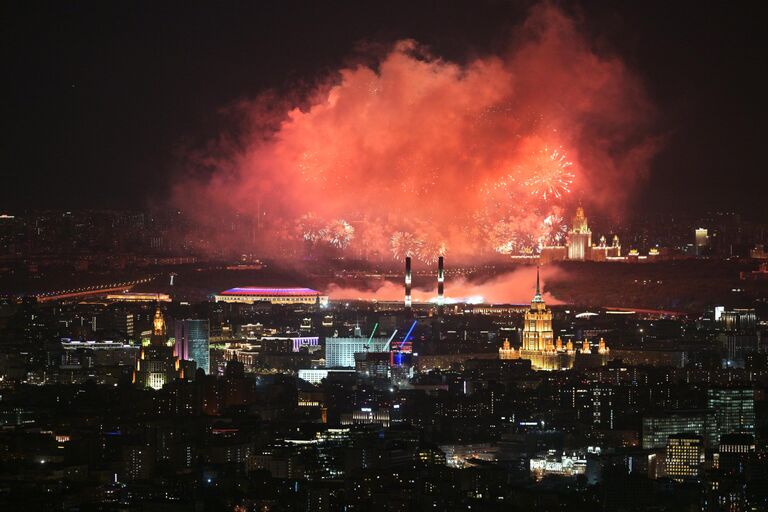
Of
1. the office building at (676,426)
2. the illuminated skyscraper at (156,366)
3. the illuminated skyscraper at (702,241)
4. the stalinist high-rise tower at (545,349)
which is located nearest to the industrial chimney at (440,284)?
the stalinist high-rise tower at (545,349)

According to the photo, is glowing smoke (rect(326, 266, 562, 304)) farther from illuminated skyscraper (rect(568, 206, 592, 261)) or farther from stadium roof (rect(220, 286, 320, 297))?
stadium roof (rect(220, 286, 320, 297))

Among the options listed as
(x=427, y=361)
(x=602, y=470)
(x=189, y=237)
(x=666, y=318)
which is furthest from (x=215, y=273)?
(x=602, y=470)

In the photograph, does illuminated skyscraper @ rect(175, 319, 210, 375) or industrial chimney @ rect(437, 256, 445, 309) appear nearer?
illuminated skyscraper @ rect(175, 319, 210, 375)

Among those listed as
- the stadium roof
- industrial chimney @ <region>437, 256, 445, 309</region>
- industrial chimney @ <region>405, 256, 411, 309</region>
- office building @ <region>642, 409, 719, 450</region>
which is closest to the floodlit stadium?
the stadium roof

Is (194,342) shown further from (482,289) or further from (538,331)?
(482,289)

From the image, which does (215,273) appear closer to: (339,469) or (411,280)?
(411,280)

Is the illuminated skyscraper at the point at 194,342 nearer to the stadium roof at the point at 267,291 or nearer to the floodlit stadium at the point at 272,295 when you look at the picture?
the floodlit stadium at the point at 272,295
